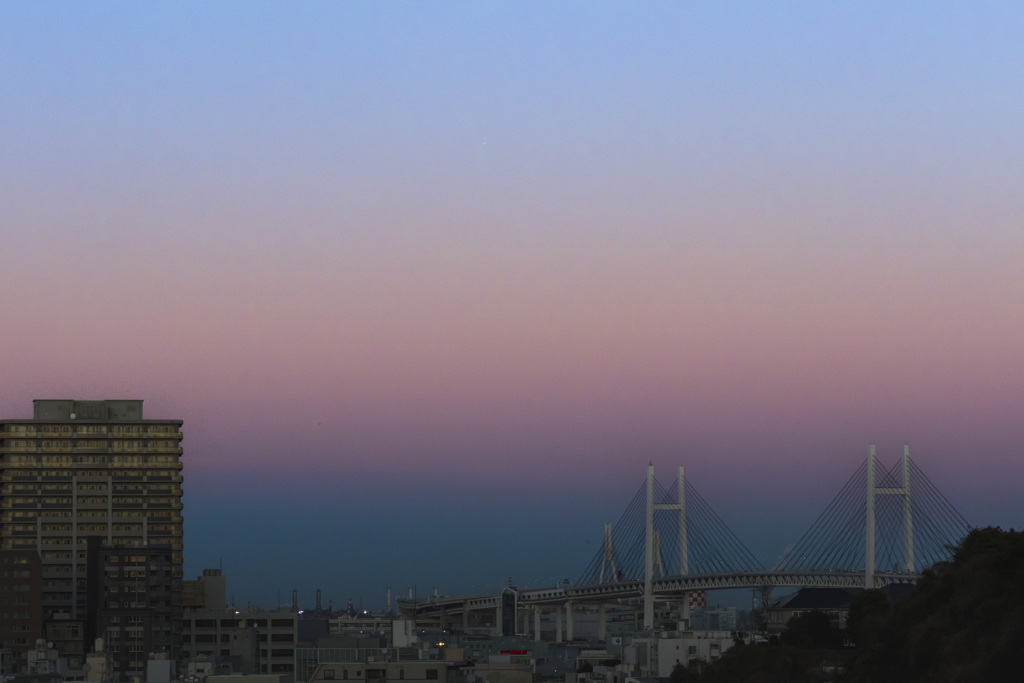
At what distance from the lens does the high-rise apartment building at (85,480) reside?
74.7 m

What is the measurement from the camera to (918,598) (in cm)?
3241

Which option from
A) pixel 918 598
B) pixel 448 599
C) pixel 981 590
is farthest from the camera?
pixel 448 599

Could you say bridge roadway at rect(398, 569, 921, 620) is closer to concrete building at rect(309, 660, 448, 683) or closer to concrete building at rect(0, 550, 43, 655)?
concrete building at rect(309, 660, 448, 683)

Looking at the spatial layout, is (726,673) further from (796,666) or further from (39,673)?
(39,673)

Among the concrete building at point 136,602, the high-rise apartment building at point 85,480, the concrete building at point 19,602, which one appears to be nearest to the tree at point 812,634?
the concrete building at point 136,602

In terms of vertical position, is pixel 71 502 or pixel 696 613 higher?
pixel 71 502

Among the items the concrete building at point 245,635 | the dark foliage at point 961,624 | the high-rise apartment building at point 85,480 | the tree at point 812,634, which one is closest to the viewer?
the dark foliage at point 961,624

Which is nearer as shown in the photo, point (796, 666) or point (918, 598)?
point (918, 598)

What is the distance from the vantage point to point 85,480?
75.1 m

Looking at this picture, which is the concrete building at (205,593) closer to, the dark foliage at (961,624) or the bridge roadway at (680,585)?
the bridge roadway at (680,585)

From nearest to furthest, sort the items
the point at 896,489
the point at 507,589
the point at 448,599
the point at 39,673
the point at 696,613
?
the point at 39,673 < the point at 896,489 < the point at 696,613 < the point at 507,589 < the point at 448,599

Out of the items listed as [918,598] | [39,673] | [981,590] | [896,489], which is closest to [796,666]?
[918,598]

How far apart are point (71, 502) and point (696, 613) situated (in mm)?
26719

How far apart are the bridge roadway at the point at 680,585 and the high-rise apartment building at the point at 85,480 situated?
23.8 meters
